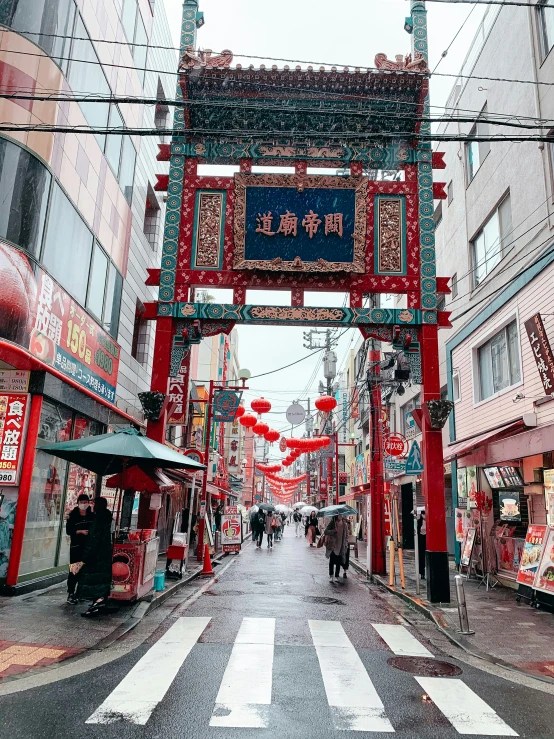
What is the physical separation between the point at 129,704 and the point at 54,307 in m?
9.10

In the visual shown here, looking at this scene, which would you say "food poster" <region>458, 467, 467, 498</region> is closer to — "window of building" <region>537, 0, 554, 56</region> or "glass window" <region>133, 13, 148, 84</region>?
"window of building" <region>537, 0, 554, 56</region>

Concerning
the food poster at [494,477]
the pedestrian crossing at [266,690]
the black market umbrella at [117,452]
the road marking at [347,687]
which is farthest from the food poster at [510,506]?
the black market umbrella at [117,452]

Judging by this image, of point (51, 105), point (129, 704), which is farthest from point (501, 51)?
point (129, 704)

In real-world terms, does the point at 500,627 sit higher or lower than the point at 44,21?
lower

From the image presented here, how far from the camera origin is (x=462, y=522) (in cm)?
1756

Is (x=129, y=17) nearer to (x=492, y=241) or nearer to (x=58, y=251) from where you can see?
(x=58, y=251)

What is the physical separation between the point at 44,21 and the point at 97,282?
629 cm

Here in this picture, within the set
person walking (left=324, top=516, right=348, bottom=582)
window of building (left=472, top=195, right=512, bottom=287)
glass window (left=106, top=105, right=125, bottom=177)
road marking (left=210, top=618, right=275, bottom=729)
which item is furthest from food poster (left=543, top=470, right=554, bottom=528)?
Answer: glass window (left=106, top=105, right=125, bottom=177)

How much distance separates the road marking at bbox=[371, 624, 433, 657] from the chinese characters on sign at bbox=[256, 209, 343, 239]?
29.2 ft

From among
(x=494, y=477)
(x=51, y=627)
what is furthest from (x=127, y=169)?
(x=494, y=477)

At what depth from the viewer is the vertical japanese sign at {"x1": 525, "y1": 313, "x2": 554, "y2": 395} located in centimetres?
1247

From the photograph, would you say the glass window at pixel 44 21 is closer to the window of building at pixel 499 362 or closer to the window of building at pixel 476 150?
the window of building at pixel 476 150

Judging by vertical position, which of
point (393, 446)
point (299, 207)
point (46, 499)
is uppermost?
point (299, 207)

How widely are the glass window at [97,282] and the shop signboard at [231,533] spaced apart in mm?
11842
